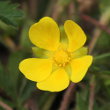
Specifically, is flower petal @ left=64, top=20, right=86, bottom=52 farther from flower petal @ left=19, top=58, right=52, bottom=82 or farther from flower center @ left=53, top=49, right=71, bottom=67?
flower petal @ left=19, top=58, right=52, bottom=82

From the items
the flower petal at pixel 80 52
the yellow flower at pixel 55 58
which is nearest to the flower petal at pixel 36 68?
the yellow flower at pixel 55 58

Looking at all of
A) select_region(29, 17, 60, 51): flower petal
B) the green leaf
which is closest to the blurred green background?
the green leaf

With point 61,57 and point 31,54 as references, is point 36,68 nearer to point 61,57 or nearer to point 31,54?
point 61,57

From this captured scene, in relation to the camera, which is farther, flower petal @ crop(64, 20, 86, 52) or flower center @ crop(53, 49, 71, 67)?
flower center @ crop(53, 49, 71, 67)

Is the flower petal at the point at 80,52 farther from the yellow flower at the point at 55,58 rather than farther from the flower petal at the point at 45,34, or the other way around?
A: the flower petal at the point at 45,34

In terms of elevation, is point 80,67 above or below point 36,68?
above

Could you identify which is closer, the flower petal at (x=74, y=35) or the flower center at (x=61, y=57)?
the flower petal at (x=74, y=35)

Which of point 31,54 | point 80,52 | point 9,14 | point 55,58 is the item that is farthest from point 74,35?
point 31,54
